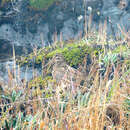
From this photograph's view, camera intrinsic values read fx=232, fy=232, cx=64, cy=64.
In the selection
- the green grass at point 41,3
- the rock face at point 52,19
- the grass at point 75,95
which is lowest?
the grass at point 75,95

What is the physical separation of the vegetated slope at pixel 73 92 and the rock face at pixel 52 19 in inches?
43.8

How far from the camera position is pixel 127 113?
2.19 metres

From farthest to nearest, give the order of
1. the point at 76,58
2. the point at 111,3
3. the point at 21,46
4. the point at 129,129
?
the point at 111,3 → the point at 21,46 → the point at 76,58 → the point at 129,129

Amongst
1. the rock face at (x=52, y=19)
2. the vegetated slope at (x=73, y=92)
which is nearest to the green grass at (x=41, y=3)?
the rock face at (x=52, y=19)

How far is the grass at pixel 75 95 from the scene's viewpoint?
78.9 inches

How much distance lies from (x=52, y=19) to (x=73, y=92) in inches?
124

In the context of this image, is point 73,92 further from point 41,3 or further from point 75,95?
point 41,3

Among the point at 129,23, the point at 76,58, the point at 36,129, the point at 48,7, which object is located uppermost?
the point at 48,7

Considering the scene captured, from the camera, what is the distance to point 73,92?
2467mm

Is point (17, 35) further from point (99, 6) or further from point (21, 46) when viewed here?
point (99, 6)

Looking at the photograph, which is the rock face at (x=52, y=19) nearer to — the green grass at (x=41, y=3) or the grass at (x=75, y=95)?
the green grass at (x=41, y=3)

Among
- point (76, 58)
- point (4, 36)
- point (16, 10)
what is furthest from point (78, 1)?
point (76, 58)

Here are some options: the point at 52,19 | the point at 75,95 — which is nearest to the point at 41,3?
the point at 52,19

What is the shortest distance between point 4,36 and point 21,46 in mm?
430
